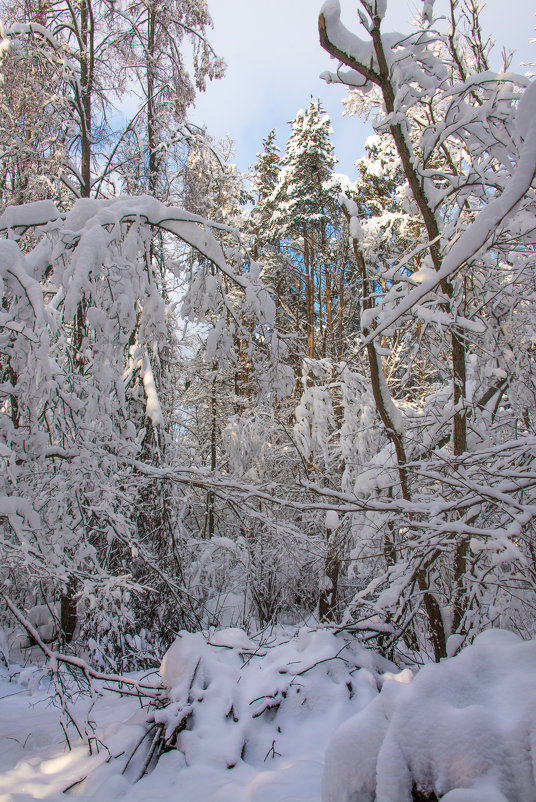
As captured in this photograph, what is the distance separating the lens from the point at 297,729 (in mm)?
2408

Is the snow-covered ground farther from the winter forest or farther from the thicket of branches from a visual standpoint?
the thicket of branches

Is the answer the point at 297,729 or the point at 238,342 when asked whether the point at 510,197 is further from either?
the point at 238,342

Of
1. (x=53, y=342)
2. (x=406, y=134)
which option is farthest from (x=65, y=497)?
(x=406, y=134)

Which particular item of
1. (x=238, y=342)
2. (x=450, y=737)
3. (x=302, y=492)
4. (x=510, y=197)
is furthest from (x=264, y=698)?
(x=238, y=342)

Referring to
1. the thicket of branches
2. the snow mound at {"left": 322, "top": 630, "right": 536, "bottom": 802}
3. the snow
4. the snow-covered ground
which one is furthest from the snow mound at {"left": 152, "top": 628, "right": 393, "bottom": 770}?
the snow

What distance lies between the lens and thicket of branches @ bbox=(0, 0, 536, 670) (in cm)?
234

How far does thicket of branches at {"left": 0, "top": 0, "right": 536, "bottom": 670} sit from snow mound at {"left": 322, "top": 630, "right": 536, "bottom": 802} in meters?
0.48

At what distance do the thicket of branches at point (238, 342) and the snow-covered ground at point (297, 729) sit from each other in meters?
0.38

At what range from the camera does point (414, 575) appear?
2.35 m

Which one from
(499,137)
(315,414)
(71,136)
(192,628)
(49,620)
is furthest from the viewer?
(315,414)

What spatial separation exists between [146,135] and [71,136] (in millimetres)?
1318

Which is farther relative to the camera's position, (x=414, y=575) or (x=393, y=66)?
(x=393, y=66)

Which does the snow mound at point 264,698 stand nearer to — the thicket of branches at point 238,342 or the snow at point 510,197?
the thicket of branches at point 238,342

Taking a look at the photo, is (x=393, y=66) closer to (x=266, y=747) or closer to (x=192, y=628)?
(x=266, y=747)
